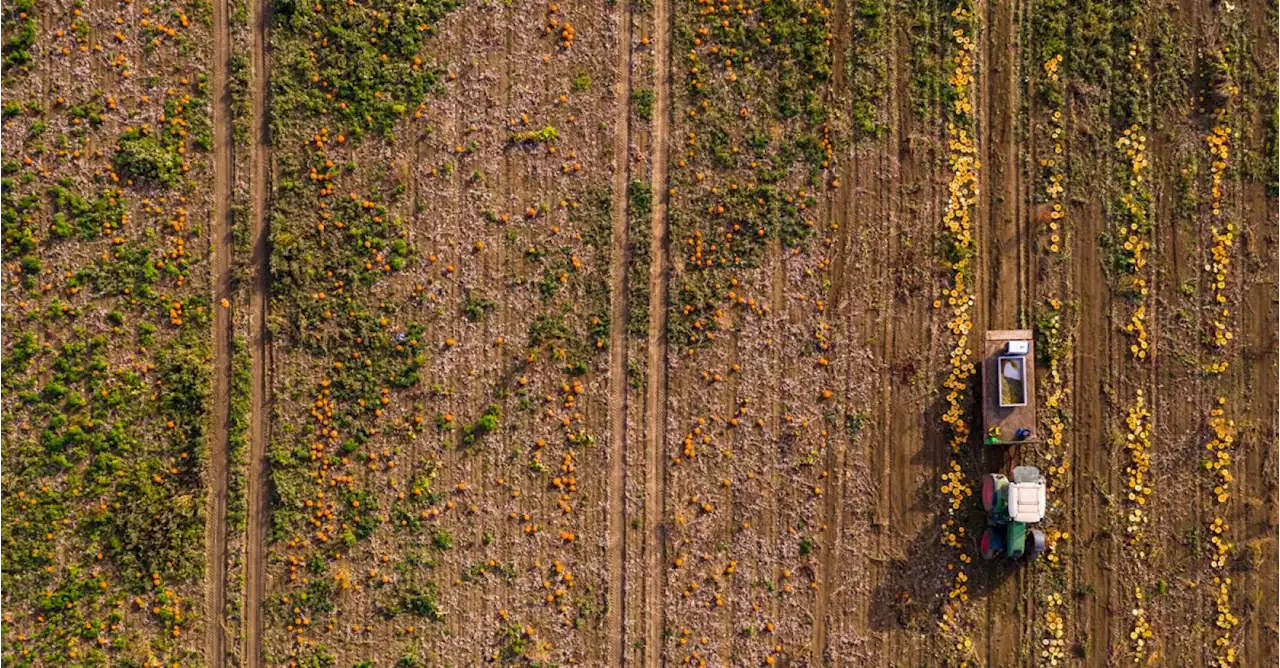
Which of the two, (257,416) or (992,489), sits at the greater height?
(257,416)

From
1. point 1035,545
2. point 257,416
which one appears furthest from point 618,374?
point 1035,545

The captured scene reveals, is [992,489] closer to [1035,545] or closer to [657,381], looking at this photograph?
[1035,545]

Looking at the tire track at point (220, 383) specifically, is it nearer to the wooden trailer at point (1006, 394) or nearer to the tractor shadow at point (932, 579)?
the tractor shadow at point (932, 579)

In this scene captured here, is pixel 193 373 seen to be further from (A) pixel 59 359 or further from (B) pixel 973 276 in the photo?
(B) pixel 973 276

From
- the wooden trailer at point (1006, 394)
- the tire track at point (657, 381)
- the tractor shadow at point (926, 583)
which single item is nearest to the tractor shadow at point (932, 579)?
the tractor shadow at point (926, 583)

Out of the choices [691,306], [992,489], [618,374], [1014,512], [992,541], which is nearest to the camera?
[1014,512]

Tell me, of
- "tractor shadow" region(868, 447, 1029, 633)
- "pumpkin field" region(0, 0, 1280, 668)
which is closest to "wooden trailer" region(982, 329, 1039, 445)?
"pumpkin field" region(0, 0, 1280, 668)
